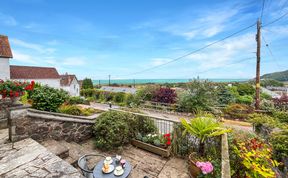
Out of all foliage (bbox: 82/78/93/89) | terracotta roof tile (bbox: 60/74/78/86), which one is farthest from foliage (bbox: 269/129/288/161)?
foliage (bbox: 82/78/93/89)

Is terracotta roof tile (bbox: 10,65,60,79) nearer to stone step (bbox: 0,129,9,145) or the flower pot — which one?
stone step (bbox: 0,129,9,145)

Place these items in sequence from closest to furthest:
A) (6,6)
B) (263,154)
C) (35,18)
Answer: (263,154)
(6,6)
(35,18)

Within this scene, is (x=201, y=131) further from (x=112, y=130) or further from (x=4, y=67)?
(x=4, y=67)

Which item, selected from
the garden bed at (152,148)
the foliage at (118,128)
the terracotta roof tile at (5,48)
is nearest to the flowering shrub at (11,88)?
the foliage at (118,128)

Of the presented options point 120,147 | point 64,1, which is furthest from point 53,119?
point 64,1

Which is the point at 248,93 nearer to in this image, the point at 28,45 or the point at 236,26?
the point at 236,26

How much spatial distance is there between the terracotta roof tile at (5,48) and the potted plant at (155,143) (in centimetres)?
1388

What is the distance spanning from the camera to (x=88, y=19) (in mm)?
7219

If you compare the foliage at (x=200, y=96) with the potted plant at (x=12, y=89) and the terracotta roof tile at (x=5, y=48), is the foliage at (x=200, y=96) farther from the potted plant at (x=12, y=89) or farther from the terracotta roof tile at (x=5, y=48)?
the terracotta roof tile at (x=5, y=48)

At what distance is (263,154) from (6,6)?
31.4 feet

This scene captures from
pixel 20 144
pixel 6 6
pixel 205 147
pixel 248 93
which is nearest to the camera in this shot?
pixel 20 144

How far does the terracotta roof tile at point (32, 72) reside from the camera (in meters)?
16.4

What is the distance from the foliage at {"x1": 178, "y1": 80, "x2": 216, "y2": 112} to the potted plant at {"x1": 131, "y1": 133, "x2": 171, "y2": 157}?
19.9 ft

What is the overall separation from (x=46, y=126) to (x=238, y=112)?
10755mm
